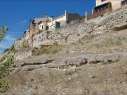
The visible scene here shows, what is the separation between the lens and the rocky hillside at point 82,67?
3056 cm

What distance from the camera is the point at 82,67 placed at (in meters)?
35.0

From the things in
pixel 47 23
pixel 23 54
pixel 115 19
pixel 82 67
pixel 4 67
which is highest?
pixel 47 23

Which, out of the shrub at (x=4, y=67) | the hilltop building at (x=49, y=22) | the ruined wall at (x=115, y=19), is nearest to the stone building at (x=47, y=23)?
the hilltop building at (x=49, y=22)

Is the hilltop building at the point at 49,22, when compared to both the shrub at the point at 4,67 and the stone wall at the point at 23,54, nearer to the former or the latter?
the stone wall at the point at 23,54

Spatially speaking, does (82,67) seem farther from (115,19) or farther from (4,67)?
(115,19)

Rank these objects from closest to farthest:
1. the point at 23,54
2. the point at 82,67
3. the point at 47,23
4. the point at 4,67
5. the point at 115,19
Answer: the point at 4,67 < the point at 82,67 < the point at 115,19 < the point at 23,54 < the point at 47,23

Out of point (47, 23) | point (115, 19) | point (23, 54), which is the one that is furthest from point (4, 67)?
point (47, 23)

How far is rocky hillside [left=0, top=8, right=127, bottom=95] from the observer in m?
30.6

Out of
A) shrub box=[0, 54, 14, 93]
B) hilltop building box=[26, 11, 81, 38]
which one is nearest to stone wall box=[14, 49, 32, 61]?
hilltop building box=[26, 11, 81, 38]

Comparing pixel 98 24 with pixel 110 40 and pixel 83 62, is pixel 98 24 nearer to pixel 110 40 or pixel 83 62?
pixel 110 40

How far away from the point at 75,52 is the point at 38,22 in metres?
35.0

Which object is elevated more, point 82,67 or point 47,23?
point 47,23

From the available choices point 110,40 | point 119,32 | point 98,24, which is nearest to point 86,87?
point 110,40

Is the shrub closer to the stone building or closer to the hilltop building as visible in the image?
the stone building
